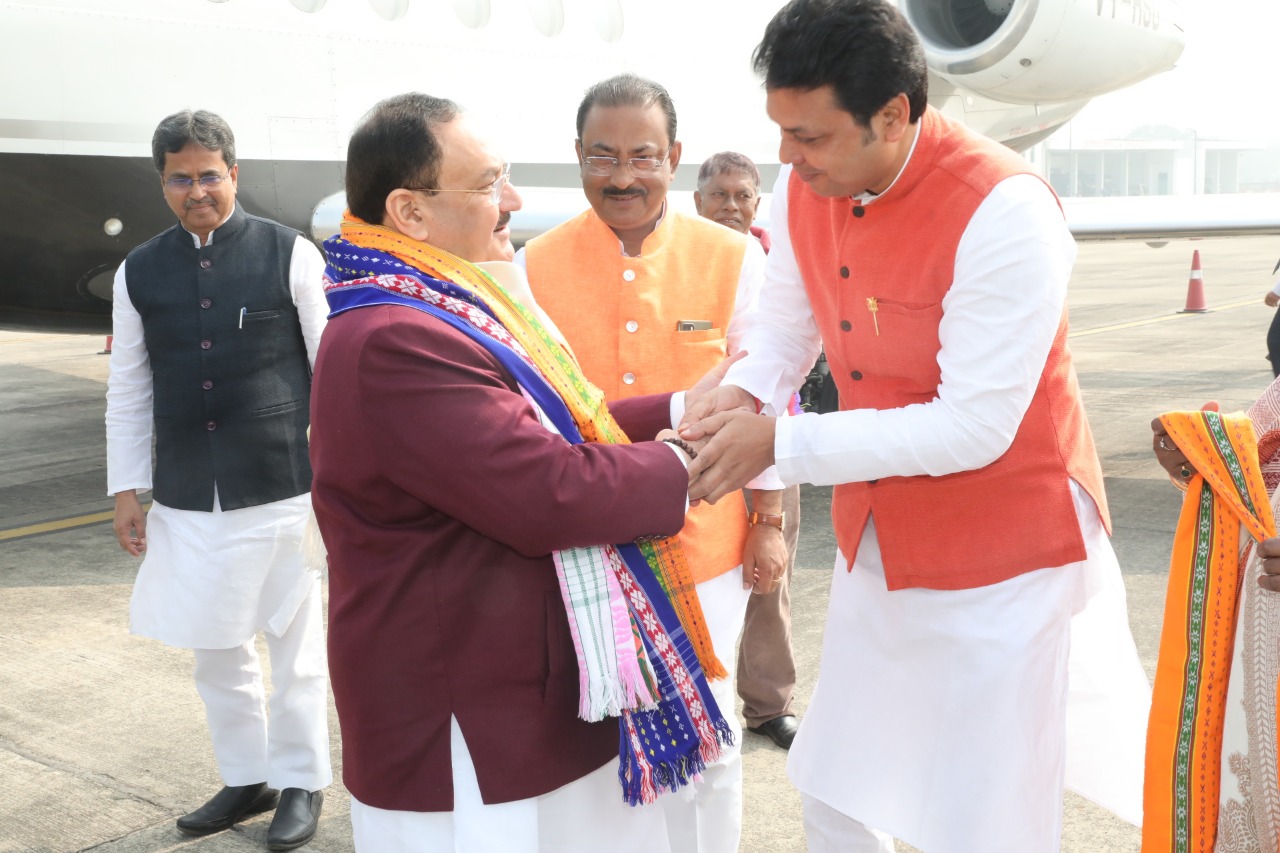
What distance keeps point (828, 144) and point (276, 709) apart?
2.33 meters

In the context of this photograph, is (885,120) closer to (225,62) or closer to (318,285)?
(318,285)

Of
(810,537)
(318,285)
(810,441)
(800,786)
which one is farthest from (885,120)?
(810,537)

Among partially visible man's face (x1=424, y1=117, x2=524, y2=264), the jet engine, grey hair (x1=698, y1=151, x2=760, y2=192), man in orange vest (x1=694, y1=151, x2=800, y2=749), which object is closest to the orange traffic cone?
the jet engine

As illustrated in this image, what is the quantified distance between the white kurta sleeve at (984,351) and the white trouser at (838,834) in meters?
0.74

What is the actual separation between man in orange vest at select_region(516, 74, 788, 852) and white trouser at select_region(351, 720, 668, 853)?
2.26ft

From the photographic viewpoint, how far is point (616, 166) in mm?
2908

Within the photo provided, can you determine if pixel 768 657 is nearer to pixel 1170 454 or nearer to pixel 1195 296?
pixel 1170 454

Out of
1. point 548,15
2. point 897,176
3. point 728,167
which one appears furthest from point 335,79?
point 897,176

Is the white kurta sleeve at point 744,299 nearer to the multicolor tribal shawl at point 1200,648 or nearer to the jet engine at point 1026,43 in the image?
the multicolor tribal shawl at point 1200,648

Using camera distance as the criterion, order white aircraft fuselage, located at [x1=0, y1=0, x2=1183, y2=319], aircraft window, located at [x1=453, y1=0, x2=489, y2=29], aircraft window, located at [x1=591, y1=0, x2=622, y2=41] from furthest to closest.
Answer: aircraft window, located at [x1=591, y1=0, x2=622, y2=41] → aircraft window, located at [x1=453, y1=0, x2=489, y2=29] → white aircraft fuselage, located at [x1=0, y1=0, x2=1183, y2=319]

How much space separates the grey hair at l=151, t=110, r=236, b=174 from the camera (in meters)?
3.52

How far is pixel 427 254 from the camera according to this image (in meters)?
1.95

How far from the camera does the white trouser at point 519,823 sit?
6.35ft

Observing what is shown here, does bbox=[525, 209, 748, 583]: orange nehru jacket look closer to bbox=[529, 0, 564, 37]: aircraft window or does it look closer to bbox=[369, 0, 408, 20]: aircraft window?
bbox=[369, 0, 408, 20]: aircraft window
